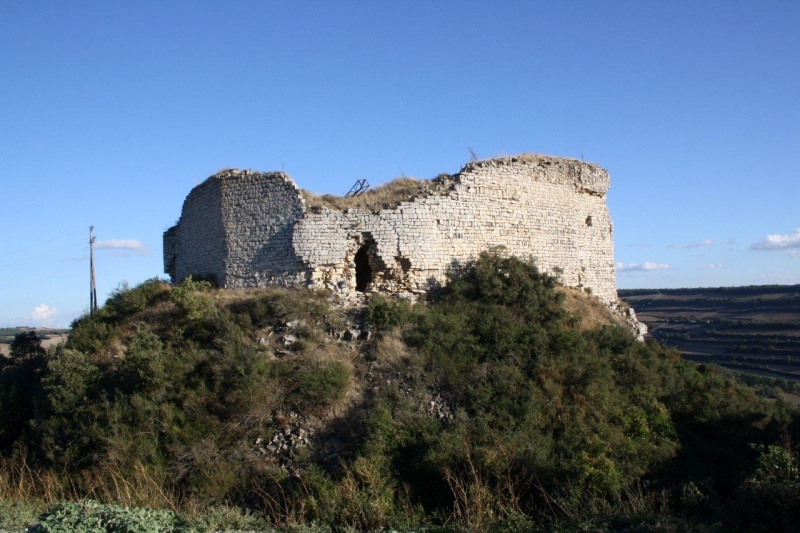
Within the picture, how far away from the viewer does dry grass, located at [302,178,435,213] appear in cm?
1263

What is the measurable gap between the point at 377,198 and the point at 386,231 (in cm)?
93

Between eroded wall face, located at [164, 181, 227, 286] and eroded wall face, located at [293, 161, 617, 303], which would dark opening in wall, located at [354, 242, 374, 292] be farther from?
eroded wall face, located at [164, 181, 227, 286]

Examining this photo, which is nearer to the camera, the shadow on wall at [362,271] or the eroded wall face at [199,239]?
the eroded wall face at [199,239]

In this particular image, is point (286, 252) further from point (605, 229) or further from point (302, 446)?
point (605, 229)

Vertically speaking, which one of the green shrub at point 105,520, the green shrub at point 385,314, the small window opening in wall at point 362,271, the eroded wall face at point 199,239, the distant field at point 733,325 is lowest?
the distant field at point 733,325

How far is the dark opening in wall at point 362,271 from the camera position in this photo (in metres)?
13.7

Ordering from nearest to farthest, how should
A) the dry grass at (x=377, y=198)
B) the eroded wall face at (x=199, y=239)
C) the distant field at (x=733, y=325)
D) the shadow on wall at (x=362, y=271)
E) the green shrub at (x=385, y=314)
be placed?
1. the green shrub at (x=385, y=314)
2. the dry grass at (x=377, y=198)
3. the eroded wall face at (x=199, y=239)
4. the shadow on wall at (x=362, y=271)
5. the distant field at (x=733, y=325)

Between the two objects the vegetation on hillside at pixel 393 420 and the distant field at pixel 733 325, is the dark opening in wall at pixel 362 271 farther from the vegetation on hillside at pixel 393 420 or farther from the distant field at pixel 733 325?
the distant field at pixel 733 325

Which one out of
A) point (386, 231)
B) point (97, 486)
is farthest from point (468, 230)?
point (97, 486)

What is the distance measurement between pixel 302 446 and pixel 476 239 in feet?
20.3

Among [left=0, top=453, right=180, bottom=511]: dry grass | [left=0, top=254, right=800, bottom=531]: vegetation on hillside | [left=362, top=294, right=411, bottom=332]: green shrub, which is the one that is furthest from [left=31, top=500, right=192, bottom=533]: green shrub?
[left=362, top=294, right=411, bottom=332]: green shrub

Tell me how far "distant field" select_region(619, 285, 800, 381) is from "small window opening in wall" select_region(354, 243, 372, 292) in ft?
75.7

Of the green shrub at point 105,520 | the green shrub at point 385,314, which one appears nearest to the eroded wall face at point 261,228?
the green shrub at point 385,314

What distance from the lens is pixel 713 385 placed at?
1223cm
